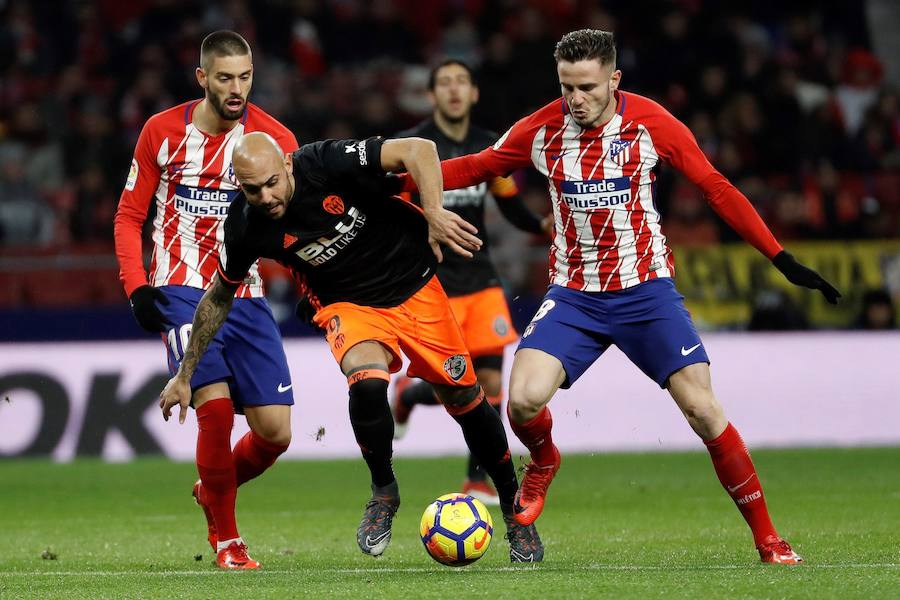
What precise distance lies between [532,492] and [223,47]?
244 centimetres

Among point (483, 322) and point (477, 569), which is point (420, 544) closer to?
point (477, 569)

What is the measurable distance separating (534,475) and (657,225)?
1250 mm

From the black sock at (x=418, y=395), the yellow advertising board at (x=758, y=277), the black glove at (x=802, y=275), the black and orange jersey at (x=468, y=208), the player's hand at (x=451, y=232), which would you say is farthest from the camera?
the yellow advertising board at (x=758, y=277)

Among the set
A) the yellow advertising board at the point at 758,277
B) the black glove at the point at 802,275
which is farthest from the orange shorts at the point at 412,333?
the yellow advertising board at the point at 758,277

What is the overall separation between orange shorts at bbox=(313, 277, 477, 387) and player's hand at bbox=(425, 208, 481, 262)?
1.57 ft

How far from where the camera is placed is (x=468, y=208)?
948cm

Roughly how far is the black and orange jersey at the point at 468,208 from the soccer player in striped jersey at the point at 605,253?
252 cm

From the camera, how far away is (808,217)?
14.6 meters

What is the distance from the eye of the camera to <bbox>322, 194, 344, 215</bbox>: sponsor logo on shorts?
6488 millimetres

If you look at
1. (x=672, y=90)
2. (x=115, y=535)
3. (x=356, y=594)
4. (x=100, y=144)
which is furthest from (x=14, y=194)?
(x=356, y=594)

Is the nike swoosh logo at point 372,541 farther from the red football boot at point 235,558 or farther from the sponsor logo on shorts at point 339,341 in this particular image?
the sponsor logo on shorts at point 339,341

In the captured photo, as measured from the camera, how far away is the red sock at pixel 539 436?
6.74m

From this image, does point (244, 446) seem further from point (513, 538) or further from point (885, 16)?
point (885, 16)

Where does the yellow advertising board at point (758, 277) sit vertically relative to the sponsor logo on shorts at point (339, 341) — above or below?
below
